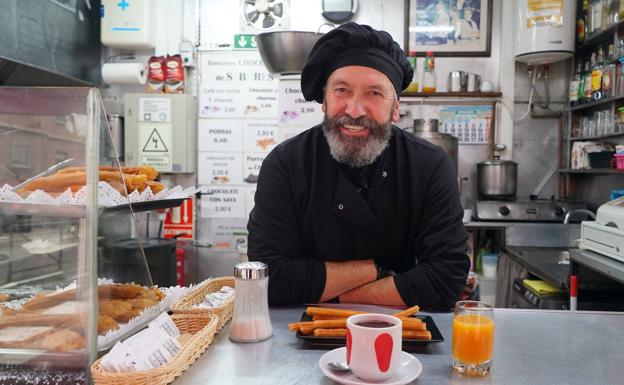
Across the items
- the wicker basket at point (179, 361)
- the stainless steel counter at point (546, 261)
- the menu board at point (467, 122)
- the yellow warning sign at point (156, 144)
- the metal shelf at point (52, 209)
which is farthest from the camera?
the yellow warning sign at point (156, 144)

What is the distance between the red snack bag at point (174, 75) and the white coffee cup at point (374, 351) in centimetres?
412

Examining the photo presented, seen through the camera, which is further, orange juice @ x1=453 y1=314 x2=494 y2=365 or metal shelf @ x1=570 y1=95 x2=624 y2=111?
metal shelf @ x1=570 y1=95 x2=624 y2=111

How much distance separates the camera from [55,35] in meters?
4.06

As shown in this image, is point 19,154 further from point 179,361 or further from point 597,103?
point 597,103

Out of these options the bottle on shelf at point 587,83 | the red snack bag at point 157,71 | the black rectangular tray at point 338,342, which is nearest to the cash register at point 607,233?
the bottle on shelf at point 587,83

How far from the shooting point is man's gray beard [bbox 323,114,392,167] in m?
1.79

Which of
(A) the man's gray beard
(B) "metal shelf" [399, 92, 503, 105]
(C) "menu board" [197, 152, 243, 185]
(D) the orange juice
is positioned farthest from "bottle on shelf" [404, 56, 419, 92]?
(D) the orange juice

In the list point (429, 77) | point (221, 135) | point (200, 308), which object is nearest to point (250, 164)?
point (221, 135)

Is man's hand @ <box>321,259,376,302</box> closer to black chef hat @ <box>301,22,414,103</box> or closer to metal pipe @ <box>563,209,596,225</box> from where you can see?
black chef hat @ <box>301,22,414,103</box>

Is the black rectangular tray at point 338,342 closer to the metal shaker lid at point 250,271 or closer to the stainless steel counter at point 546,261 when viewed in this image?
the metal shaker lid at point 250,271

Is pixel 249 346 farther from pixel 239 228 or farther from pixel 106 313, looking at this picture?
pixel 239 228

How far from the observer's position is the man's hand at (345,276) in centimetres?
159

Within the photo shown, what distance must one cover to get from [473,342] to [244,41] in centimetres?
417

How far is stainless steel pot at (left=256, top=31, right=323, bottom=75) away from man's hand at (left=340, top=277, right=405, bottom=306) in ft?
5.31
